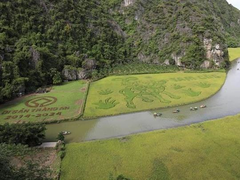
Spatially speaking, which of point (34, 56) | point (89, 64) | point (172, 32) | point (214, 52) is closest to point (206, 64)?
point (214, 52)

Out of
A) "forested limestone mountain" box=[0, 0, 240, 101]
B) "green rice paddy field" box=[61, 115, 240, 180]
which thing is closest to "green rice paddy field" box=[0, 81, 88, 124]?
"forested limestone mountain" box=[0, 0, 240, 101]

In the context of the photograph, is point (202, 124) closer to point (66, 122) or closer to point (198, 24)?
point (66, 122)

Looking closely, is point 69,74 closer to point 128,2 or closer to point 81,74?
point 81,74

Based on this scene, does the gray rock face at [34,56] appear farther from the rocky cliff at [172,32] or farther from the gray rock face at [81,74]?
the rocky cliff at [172,32]

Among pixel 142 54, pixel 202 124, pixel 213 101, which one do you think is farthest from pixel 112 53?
pixel 202 124

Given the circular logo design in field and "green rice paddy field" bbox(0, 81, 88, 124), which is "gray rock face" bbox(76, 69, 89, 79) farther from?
the circular logo design in field
